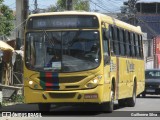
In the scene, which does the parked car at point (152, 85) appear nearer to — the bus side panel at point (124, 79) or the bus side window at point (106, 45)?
the bus side panel at point (124, 79)

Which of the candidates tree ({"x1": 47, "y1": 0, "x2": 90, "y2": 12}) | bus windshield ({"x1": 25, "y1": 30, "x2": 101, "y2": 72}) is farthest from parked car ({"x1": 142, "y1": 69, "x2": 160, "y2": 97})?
tree ({"x1": 47, "y1": 0, "x2": 90, "y2": 12})

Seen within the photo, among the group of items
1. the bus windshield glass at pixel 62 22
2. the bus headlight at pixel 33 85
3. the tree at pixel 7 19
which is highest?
the bus windshield glass at pixel 62 22

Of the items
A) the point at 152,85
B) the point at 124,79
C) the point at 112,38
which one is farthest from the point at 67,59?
the point at 152,85

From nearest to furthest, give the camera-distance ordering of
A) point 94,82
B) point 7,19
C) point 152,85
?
1. point 94,82
2. point 152,85
3. point 7,19

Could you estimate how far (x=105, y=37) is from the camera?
18.4 metres

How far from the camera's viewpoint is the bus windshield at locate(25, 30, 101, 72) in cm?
1772

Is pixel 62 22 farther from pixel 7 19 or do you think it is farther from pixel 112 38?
pixel 7 19

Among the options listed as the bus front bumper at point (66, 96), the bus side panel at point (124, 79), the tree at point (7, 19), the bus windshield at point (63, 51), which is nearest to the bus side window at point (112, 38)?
the bus side panel at point (124, 79)

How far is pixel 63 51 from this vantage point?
17.9 metres

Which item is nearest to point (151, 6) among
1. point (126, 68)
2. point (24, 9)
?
point (24, 9)

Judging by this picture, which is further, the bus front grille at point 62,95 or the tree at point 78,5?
the tree at point 78,5

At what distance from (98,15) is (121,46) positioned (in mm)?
→ 3392

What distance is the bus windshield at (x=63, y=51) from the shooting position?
17719 mm

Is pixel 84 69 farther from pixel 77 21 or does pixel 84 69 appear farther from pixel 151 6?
pixel 151 6
